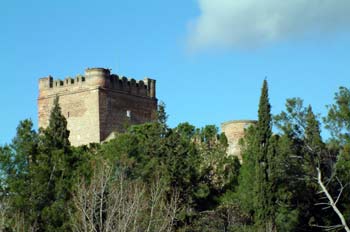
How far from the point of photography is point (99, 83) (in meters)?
69.9

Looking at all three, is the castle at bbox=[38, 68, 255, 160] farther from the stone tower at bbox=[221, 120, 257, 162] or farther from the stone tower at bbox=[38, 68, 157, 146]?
the stone tower at bbox=[221, 120, 257, 162]

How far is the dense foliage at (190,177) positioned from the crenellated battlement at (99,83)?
14.7m

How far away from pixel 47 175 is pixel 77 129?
23.1 metres

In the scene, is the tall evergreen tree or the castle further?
the castle

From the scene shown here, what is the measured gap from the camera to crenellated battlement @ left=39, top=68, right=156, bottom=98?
230 feet

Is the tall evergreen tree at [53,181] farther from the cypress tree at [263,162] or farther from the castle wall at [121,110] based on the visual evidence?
the castle wall at [121,110]

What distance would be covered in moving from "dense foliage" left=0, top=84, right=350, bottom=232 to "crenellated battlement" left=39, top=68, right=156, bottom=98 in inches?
579

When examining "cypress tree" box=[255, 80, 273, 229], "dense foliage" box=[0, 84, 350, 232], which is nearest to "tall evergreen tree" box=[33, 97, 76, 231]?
"dense foliage" box=[0, 84, 350, 232]

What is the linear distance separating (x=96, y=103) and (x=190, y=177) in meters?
20.3

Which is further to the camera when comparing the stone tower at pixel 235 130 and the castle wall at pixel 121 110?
the castle wall at pixel 121 110

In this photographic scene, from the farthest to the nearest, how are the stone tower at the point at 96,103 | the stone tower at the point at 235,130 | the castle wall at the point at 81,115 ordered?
the stone tower at the point at 96,103, the castle wall at the point at 81,115, the stone tower at the point at 235,130

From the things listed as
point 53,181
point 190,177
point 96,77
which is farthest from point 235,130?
point 53,181

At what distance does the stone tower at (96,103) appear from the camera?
68.8 meters

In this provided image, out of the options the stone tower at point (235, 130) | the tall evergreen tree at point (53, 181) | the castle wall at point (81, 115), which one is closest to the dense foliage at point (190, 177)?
the tall evergreen tree at point (53, 181)
